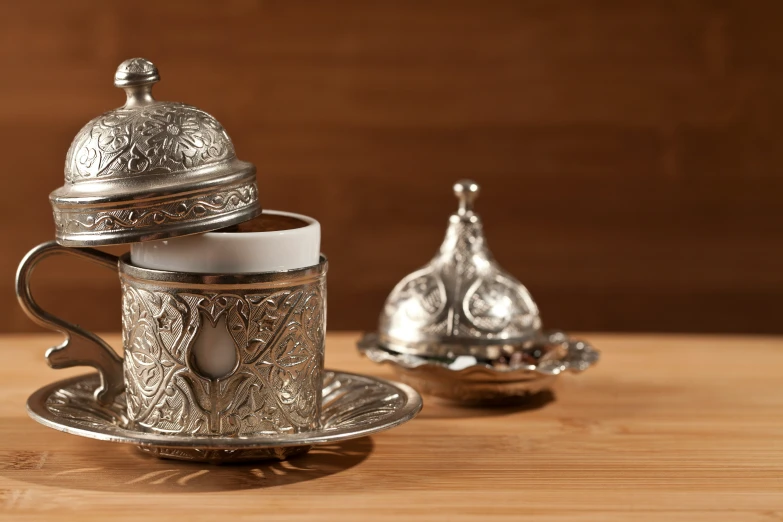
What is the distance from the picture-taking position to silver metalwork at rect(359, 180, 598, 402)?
38.9 inches

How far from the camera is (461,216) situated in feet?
3.63

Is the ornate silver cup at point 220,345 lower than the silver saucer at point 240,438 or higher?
higher

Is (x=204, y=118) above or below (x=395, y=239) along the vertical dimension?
above

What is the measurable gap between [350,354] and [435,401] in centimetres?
24

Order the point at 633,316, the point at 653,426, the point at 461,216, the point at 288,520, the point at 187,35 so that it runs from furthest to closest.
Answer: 1. the point at 633,316
2. the point at 187,35
3. the point at 461,216
4. the point at 653,426
5. the point at 288,520

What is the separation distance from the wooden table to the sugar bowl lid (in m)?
0.18

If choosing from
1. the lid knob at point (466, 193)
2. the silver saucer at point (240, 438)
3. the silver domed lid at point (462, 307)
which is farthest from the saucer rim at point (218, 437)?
the lid knob at point (466, 193)

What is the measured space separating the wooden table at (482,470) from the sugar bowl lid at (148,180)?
0.60 feet

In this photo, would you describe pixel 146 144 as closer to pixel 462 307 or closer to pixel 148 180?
pixel 148 180

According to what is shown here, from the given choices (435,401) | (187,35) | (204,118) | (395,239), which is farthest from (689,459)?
(187,35)

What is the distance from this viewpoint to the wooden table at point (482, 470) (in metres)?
0.71

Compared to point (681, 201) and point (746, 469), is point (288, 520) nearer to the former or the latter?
point (746, 469)

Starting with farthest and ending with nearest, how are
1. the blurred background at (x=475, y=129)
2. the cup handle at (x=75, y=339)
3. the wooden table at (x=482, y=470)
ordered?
the blurred background at (x=475, y=129) < the cup handle at (x=75, y=339) < the wooden table at (x=482, y=470)

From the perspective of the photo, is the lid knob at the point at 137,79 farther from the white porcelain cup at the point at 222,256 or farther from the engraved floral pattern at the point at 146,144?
the white porcelain cup at the point at 222,256
